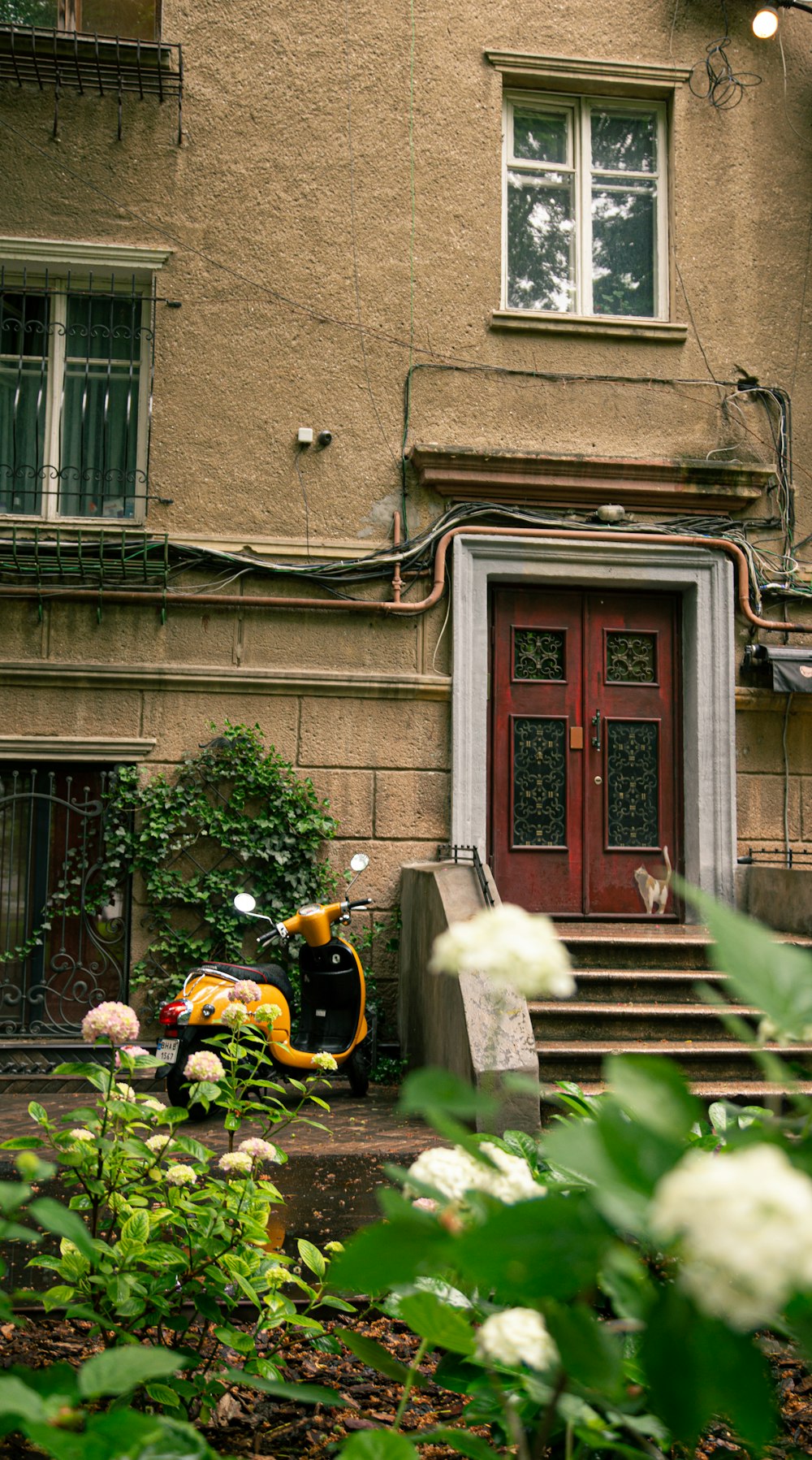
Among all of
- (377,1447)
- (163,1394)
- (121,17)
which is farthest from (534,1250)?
(121,17)

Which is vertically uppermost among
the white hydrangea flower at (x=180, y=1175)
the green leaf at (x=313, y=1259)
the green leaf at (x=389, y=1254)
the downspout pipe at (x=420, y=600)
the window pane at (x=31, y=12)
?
the window pane at (x=31, y=12)

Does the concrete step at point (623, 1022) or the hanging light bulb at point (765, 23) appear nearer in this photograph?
the concrete step at point (623, 1022)

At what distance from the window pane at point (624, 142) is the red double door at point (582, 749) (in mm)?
3373

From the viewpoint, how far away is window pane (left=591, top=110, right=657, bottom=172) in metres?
9.05

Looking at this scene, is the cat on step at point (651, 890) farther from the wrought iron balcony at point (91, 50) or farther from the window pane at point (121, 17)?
the window pane at point (121, 17)

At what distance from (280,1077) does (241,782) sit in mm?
2054

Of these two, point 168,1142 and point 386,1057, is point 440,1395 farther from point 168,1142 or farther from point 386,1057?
point 386,1057

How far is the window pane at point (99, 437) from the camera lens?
8359 millimetres

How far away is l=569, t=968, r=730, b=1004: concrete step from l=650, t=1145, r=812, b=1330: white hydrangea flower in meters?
6.18

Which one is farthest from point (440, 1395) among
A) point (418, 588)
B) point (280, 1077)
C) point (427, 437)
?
point (427, 437)

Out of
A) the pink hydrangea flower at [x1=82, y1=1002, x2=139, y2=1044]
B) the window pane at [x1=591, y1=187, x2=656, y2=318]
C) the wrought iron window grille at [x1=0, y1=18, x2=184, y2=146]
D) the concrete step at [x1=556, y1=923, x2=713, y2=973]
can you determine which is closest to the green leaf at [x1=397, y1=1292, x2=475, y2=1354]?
the pink hydrangea flower at [x1=82, y1=1002, x2=139, y2=1044]

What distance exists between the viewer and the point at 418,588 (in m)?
8.38

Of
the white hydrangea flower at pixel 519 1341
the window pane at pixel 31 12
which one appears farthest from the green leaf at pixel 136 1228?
the window pane at pixel 31 12

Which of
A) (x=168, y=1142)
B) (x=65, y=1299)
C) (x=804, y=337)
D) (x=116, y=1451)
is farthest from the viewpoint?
(x=804, y=337)
